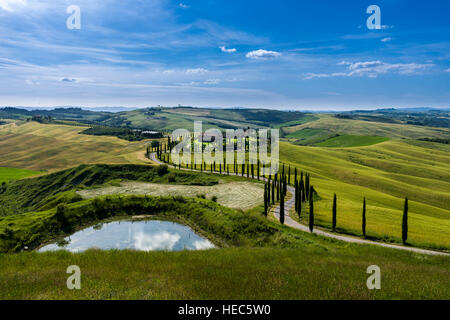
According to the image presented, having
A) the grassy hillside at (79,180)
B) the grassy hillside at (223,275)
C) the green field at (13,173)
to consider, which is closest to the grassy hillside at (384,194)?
the grassy hillside at (223,275)

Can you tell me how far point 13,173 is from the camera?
144m

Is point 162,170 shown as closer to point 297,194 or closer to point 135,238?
point 297,194

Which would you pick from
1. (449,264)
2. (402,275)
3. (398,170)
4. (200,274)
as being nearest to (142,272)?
(200,274)

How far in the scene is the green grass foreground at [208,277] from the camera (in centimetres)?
1555

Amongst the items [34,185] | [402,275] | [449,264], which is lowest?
[34,185]

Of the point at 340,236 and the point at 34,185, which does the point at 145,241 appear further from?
the point at 34,185

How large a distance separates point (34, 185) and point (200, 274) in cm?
12390

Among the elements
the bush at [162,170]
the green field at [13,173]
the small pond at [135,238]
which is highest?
the bush at [162,170]

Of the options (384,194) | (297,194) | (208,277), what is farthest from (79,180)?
(384,194)

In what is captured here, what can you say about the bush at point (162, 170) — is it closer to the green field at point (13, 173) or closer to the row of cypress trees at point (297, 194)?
the row of cypress trees at point (297, 194)

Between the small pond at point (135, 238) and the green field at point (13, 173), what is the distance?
10984cm

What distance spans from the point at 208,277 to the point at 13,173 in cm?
16993

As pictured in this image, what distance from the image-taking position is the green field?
13250 centimetres
